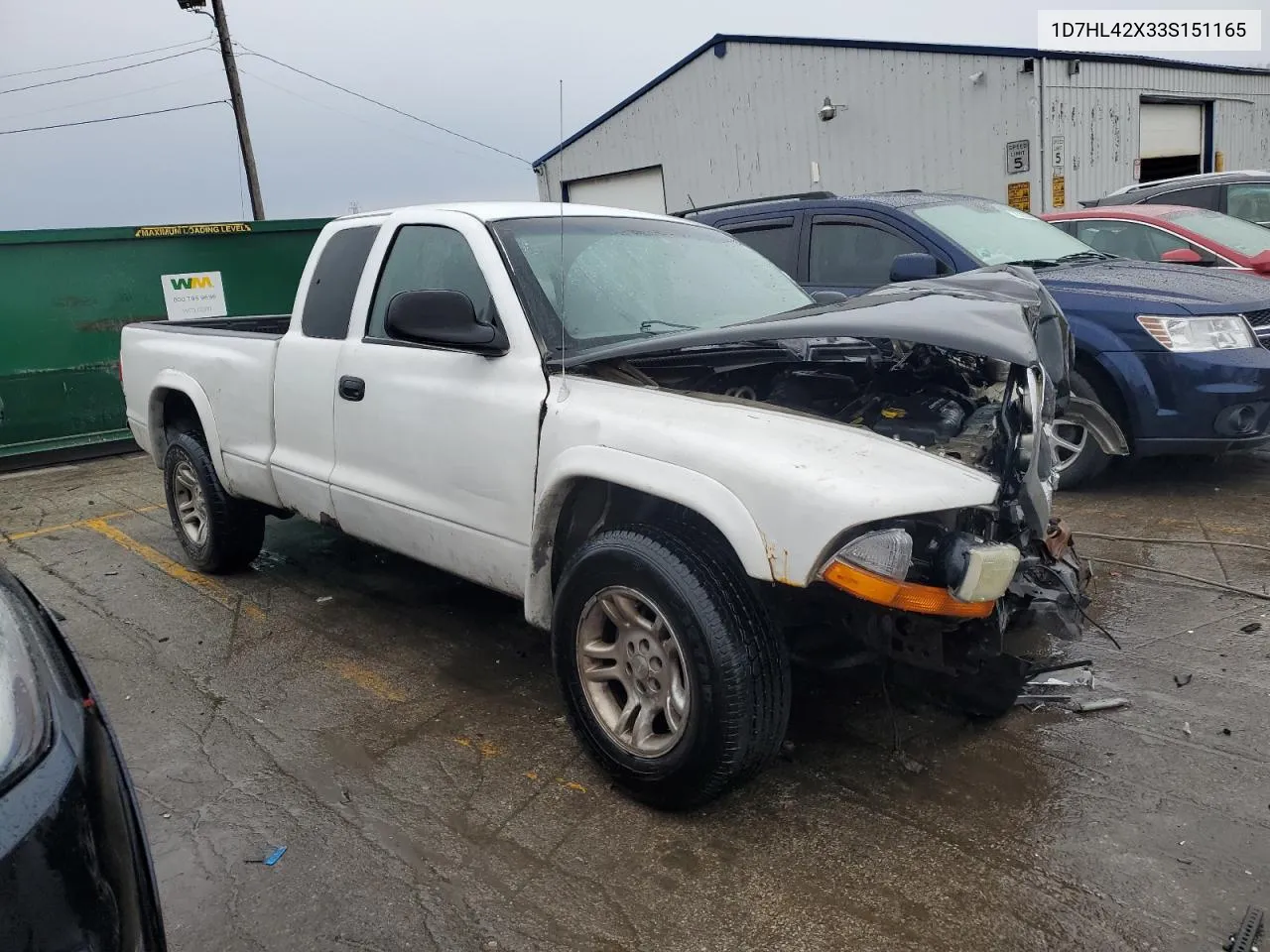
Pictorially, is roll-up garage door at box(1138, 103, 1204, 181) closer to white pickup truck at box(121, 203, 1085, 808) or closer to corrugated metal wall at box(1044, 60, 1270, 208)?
corrugated metal wall at box(1044, 60, 1270, 208)

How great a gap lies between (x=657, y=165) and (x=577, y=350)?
64.4ft

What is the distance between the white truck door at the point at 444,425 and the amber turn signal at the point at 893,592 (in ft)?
3.84

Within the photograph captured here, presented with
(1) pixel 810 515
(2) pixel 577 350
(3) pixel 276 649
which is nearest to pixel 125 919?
(1) pixel 810 515

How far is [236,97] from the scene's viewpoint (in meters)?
21.6

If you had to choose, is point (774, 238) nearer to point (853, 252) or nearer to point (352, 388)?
point (853, 252)

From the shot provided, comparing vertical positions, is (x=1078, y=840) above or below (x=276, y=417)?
below

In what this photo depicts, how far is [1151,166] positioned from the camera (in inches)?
733

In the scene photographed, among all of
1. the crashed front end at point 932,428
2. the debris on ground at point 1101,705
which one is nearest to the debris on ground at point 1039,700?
the debris on ground at point 1101,705

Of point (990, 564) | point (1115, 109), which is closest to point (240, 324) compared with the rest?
point (990, 564)

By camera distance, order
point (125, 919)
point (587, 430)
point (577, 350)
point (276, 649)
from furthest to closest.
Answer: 1. point (276, 649)
2. point (577, 350)
3. point (587, 430)
4. point (125, 919)

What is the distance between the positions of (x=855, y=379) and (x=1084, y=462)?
3.07 metres

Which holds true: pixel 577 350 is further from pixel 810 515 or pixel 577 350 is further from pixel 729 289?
pixel 810 515

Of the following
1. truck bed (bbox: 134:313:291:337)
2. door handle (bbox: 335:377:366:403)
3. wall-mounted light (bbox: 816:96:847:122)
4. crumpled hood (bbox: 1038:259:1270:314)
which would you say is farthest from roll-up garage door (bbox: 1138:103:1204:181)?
door handle (bbox: 335:377:366:403)

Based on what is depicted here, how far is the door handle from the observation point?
4.03m
